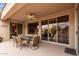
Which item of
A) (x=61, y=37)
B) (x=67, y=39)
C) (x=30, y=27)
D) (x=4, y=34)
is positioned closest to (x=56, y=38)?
(x=61, y=37)

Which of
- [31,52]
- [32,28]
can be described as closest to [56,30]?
[31,52]

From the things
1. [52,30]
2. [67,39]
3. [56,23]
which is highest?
[56,23]

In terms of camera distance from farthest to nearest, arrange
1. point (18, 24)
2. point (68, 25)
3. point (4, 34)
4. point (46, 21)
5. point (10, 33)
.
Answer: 1. point (18, 24)
2. point (10, 33)
3. point (4, 34)
4. point (46, 21)
5. point (68, 25)

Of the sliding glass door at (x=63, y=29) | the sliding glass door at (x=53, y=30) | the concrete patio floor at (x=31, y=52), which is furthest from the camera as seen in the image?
the sliding glass door at (x=53, y=30)

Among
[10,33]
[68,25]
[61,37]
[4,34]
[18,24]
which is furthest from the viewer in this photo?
[18,24]

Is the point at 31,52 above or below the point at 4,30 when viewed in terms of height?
below

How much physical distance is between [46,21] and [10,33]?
16.9 ft

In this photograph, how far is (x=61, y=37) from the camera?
7906 mm

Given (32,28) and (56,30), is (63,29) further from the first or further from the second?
(32,28)

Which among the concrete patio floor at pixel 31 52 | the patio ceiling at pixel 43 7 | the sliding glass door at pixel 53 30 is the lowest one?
the concrete patio floor at pixel 31 52

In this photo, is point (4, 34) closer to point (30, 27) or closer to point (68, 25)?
point (30, 27)

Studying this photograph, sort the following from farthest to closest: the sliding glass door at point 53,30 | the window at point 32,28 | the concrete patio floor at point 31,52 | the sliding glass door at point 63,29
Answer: the window at point 32,28 → the sliding glass door at point 53,30 → the sliding glass door at point 63,29 → the concrete patio floor at point 31,52

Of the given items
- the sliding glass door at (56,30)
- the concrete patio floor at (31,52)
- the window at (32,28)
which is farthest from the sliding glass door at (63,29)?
the window at (32,28)

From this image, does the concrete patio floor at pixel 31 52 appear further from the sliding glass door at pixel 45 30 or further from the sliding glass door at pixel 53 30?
the sliding glass door at pixel 45 30
